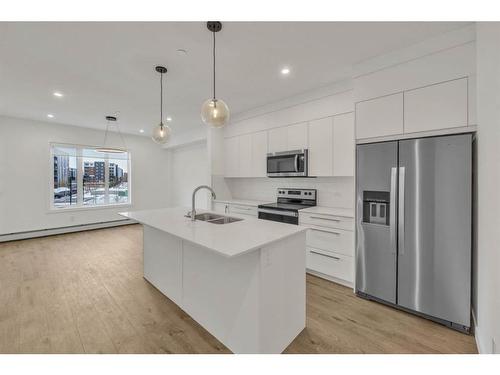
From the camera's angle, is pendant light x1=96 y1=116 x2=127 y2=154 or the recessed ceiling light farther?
pendant light x1=96 y1=116 x2=127 y2=154

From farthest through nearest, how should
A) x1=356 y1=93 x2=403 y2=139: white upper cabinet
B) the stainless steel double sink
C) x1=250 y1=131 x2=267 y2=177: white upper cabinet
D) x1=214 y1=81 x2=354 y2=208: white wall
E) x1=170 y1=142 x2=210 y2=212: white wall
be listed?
1. x1=170 y1=142 x2=210 y2=212: white wall
2. x1=250 y1=131 x2=267 y2=177: white upper cabinet
3. x1=214 y1=81 x2=354 y2=208: white wall
4. the stainless steel double sink
5. x1=356 y1=93 x2=403 y2=139: white upper cabinet

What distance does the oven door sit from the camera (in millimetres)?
3194

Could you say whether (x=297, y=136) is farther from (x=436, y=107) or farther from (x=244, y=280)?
(x=244, y=280)

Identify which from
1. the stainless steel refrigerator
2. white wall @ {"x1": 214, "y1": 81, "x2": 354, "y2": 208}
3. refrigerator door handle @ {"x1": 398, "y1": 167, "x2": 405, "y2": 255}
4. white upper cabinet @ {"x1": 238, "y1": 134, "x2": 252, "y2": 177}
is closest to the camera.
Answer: the stainless steel refrigerator

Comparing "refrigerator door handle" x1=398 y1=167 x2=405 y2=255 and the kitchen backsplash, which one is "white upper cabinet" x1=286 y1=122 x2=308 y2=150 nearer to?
the kitchen backsplash

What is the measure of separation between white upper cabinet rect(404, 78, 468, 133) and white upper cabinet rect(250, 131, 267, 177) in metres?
2.19

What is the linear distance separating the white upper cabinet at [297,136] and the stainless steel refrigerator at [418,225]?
1108 mm

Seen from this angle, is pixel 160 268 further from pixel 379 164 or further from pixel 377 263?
pixel 379 164

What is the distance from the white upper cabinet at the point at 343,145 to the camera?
9.75 feet

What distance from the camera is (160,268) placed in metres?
2.62

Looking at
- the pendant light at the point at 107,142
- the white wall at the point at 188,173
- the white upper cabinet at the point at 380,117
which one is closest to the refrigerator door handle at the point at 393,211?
the white upper cabinet at the point at 380,117

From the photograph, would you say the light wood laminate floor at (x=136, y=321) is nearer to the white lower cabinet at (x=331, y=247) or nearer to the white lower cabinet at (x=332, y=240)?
the white lower cabinet at (x=331, y=247)

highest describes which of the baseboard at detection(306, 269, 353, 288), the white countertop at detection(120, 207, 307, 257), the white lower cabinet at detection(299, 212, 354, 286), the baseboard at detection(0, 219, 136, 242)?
the white countertop at detection(120, 207, 307, 257)

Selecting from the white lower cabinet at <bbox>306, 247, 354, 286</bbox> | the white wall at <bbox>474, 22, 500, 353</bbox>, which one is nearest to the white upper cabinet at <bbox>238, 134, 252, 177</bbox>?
the white lower cabinet at <bbox>306, 247, 354, 286</bbox>
